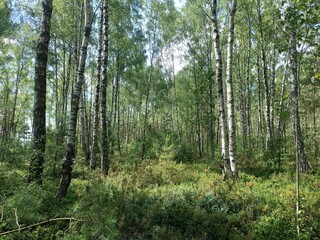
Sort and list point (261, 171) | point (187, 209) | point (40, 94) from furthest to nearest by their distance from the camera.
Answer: point (261, 171) → point (40, 94) → point (187, 209)

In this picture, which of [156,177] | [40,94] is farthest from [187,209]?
[40,94]

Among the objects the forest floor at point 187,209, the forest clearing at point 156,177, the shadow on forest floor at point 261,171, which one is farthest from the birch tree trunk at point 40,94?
the shadow on forest floor at point 261,171

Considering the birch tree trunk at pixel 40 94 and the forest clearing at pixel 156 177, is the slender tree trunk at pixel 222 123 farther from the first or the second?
the birch tree trunk at pixel 40 94

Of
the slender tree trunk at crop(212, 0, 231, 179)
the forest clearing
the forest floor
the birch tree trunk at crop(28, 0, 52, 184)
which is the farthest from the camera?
the slender tree trunk at crop(212, 0, 231, 179)

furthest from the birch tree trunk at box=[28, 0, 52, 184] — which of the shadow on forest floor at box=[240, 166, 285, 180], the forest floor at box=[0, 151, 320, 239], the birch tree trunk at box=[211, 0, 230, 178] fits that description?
the shadow on forest floor at box=[240, 166, 285, 180]

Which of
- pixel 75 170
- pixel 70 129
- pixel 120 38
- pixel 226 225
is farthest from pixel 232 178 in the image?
pixel 120 38

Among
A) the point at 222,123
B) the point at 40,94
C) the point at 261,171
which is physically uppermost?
the point at 40,94

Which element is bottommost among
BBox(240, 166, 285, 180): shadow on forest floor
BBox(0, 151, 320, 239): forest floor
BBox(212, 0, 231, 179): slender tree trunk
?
BBox(0, 151, 320, 239): forest floor

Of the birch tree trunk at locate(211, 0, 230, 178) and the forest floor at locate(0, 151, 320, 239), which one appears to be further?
the birch tree trunk at locate(211, 0, 230, 178)

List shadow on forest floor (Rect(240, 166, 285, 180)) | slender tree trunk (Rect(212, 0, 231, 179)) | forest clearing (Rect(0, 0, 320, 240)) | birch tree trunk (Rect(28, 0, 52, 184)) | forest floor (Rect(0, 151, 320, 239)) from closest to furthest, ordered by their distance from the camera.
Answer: forest clearing (Rect(0, 0, 320, 240)), forest floor (Rect(0, 151, 320, 239)), birch tree trunk (Rect(28, 0, 52, 184)), slender tree trunk (Rect(212, 0, 231, 179)), shadow on forest floor (Rect(240, 166, 285, 180))

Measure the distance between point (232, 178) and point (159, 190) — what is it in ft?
8.65

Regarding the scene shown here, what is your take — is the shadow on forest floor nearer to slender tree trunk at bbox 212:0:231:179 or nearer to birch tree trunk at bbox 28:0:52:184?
slender tree trunk at bbox 212:0:231:179

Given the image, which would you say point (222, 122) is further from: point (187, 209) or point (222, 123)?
point (187, 209)

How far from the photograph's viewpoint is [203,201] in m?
6.38
